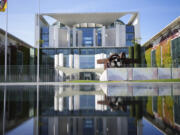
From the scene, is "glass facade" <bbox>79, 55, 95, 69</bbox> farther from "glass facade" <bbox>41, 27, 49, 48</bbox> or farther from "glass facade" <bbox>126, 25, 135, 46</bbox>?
"glass facade" <bbox>126, 25, 135, 46</bbox>

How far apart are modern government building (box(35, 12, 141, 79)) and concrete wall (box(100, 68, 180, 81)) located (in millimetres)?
20879

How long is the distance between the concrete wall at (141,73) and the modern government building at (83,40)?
20879 millimetres

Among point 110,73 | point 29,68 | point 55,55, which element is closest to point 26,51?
point 55,55

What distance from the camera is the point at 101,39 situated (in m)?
57.0

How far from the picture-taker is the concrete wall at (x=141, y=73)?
31.1 metres

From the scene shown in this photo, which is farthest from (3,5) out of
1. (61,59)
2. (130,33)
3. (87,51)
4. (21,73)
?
(130,33)

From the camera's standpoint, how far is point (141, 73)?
31.2 m

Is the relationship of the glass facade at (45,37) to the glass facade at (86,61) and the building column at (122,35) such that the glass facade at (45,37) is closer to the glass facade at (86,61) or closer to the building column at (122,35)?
the glass facade at (86,61)

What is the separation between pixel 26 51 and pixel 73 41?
47.6 ft

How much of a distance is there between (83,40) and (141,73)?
1209 inches

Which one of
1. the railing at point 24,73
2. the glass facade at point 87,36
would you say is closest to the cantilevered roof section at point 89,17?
the glass facade at point 87,36

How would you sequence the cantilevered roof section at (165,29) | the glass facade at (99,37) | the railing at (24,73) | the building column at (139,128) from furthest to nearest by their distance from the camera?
1. the glass facade at (99,37)
2. the cantilevered roof section at (165,29)
3. the railing at (24,73)
4. the building column at (139,128)

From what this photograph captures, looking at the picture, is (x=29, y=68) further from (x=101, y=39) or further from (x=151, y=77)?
(x=101, y=39)

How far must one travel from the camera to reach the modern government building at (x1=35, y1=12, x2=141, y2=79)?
175 feet
